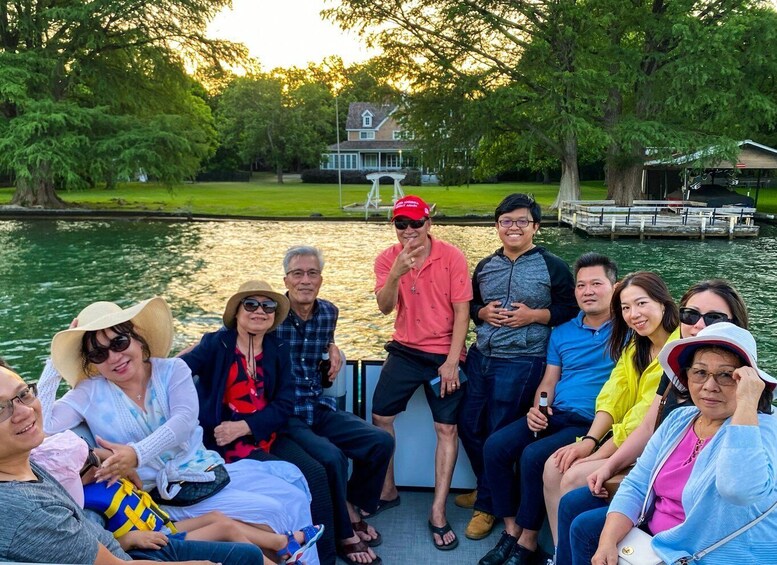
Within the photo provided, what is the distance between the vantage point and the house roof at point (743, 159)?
88.9 feet

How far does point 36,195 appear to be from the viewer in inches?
1171

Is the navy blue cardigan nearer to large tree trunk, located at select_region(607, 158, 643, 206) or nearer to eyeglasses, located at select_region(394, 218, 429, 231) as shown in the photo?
eyeglasses, located at select_region(394, 218, 429, 231)

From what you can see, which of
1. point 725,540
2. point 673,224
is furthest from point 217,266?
point 725,540

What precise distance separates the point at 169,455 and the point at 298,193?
136 ft

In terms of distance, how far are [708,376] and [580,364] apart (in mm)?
1235

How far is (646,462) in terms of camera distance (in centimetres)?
236

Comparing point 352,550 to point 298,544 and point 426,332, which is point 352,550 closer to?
point 298,544

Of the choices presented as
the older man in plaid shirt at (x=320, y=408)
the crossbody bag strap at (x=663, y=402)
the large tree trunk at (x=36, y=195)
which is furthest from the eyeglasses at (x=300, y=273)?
the large tree trunk at (x=36, y=195)

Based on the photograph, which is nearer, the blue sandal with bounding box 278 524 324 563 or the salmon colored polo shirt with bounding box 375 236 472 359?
the blue sandal with bounding box 278 524 324 563

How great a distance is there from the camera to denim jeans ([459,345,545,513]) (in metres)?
3.46

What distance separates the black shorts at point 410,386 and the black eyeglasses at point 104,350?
58.9 inches

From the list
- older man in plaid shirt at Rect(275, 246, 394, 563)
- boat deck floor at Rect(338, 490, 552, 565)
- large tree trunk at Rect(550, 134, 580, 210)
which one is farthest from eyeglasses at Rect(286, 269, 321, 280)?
large tree trunk at Rect(550, 134, 580, 210)

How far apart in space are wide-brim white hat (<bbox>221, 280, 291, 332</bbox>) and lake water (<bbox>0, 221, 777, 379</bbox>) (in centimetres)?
758

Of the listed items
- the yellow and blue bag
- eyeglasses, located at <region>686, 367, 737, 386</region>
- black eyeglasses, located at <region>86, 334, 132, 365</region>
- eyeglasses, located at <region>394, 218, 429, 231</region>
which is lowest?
the yellow and blue bag
